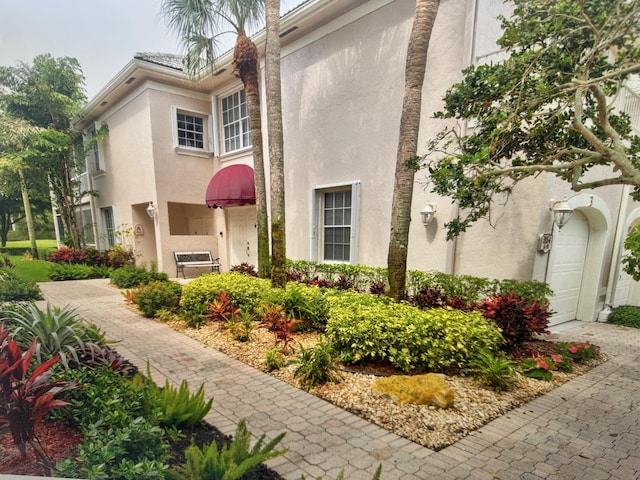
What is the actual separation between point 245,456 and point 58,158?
1657cm

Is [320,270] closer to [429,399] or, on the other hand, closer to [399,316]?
[399,316]

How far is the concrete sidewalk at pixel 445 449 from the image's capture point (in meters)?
2.53

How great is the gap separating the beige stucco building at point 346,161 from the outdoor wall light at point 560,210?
0.14 meters

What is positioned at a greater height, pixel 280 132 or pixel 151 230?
pixel 280 132

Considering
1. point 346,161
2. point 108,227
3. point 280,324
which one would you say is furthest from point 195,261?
point 280,324

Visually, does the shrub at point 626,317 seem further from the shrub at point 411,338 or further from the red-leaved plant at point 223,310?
the red-leaved plant at point 223,310

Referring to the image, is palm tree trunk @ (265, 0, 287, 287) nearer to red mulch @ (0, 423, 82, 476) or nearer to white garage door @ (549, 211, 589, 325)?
red mulch @ (0, 423, 82, 476)

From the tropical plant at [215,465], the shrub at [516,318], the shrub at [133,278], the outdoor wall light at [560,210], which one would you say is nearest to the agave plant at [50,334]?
the tropical plant at [215,465]

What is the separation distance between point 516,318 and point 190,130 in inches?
507

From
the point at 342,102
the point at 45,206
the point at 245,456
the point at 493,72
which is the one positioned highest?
the point at 342,102

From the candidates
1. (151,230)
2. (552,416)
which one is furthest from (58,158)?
(552,416)

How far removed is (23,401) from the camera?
2008mm

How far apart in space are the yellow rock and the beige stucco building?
11.1 feet

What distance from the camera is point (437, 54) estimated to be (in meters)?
6.45
